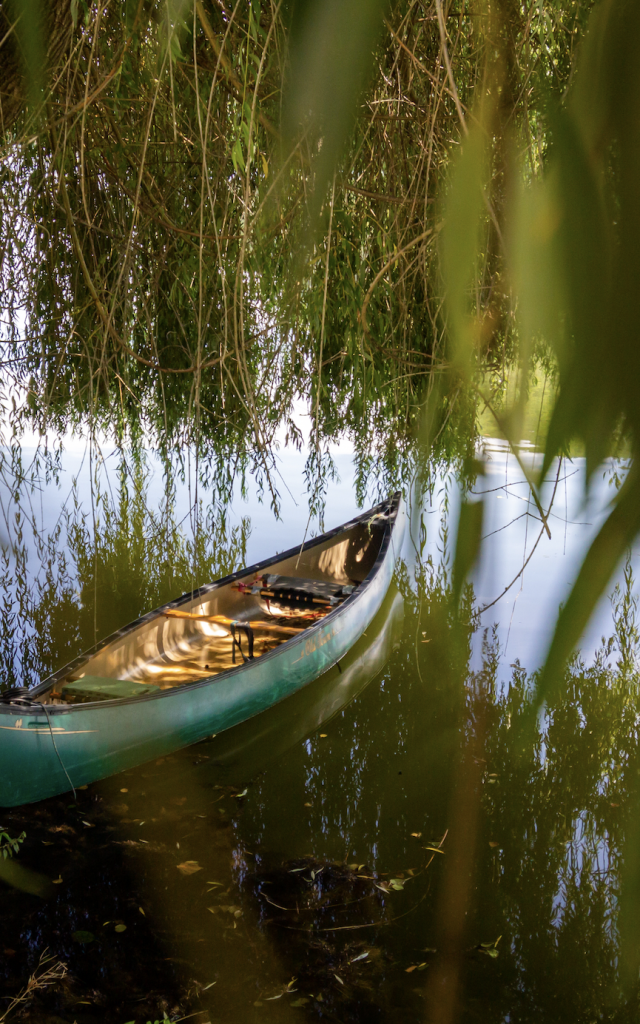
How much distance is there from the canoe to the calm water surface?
0.18 m

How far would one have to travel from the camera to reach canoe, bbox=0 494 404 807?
3.04 meters

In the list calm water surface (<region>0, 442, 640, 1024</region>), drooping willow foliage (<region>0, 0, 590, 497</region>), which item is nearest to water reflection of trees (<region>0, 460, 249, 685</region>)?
calm water surface (<region>0, 442, 640, 1024</region>)

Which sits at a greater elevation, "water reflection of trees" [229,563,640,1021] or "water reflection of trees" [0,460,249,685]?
"water reflection of trees" [0,460,249,685]

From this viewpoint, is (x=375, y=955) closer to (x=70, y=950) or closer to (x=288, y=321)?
(x=70, y=950)

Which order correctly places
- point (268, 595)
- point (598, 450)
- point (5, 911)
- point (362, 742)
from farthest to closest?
point (268, 595), point (362, 742), point (5, 911), point (598, 450)

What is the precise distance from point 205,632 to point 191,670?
1.51 feet

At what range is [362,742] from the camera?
3.88 m

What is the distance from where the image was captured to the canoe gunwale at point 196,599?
3.03 m

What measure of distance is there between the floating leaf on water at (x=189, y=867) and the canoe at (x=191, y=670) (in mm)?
603

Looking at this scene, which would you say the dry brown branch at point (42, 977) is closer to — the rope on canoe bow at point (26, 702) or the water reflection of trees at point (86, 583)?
the rope on canoe bow at point (26, 702)

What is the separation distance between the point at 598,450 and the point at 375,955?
102 inches

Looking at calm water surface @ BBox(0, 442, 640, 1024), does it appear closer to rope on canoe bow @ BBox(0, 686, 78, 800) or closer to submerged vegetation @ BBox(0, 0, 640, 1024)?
submerged vegetation @ BBox(0, 0, 640, 1024)

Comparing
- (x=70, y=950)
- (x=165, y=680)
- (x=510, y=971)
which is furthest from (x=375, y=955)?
(x=165, y=680)

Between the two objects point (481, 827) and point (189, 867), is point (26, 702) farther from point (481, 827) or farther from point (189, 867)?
point (481, 827)
